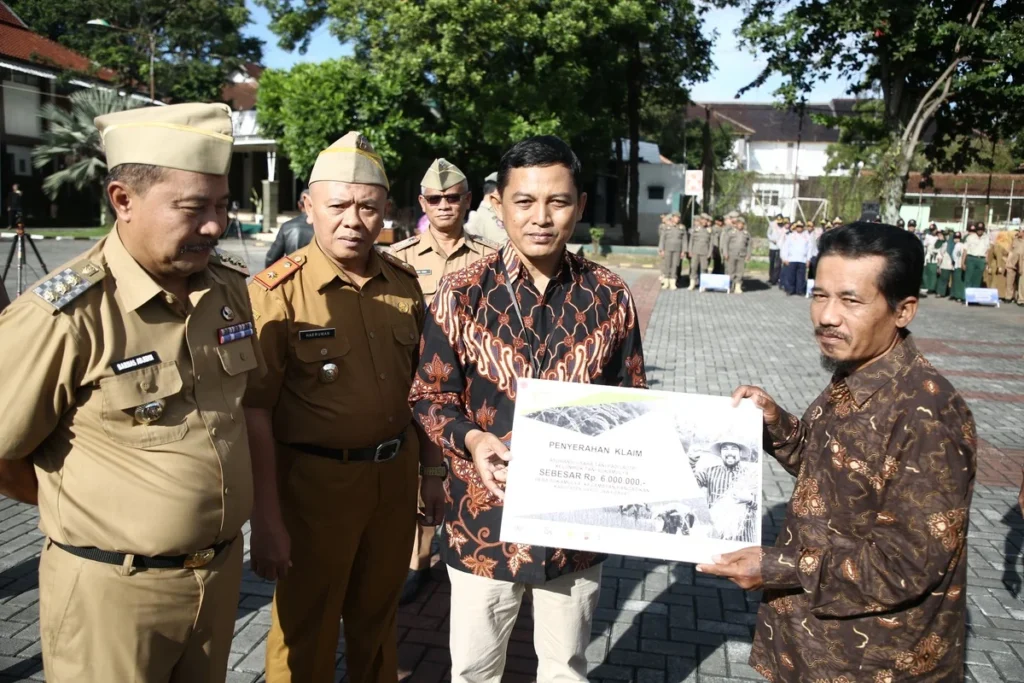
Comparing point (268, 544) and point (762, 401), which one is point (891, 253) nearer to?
point (762, 401)

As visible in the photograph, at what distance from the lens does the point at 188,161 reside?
1.98 m

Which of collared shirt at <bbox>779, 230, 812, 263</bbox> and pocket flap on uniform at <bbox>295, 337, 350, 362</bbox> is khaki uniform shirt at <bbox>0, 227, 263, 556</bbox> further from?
collared shirt at <bbox>779, 230, 812, 263</bbox>

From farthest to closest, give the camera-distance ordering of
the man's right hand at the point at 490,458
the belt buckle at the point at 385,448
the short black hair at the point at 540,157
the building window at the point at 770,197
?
the building window at the point at 770,197 < the belt buckle at the point at 385,448 < the short black hair at the point at 540,157 < the man's right hand at the point at 490,458

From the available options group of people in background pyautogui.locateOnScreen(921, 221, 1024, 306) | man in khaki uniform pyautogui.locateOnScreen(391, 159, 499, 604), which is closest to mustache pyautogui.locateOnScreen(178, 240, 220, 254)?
man in khaki uniform pyautogui.locateOnScreen(391, 159, 499, 604)

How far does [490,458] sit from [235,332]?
2.69ft

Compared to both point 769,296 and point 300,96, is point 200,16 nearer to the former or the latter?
point 300,96

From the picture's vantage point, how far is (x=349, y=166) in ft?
9.18

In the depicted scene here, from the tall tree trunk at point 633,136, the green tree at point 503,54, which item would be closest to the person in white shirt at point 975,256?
the green tree at point 503,54

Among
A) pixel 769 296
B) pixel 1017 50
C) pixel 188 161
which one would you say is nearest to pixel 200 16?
pixel 769 296

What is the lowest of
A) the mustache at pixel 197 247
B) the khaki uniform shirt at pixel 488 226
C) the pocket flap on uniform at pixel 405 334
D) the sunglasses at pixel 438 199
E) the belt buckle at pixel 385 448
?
the belt buckle at pixel 385 448

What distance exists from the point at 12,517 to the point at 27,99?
114 ft

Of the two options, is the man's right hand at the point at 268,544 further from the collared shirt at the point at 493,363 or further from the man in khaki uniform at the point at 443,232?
the man in khaki uniform at the point at 443,232

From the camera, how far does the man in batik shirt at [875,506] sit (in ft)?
5.82

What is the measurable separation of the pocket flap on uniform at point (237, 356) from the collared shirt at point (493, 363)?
0.51 meters
